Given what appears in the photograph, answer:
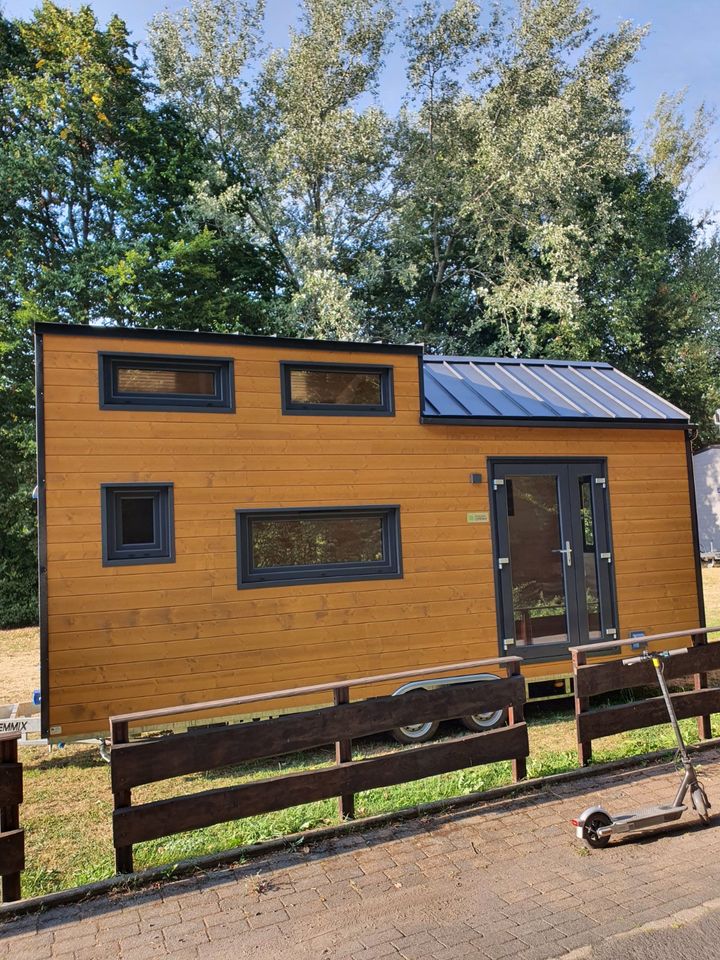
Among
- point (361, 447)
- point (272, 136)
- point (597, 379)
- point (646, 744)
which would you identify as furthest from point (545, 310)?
point (646, 744)

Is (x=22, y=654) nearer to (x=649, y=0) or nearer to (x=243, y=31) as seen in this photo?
(x=243, y=31)

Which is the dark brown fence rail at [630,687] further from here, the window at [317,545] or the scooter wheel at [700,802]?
the window at [317,545]

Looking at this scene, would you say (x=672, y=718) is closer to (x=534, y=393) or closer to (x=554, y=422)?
(x=554, y=422)

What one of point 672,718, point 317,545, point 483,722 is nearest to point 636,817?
point 672,718

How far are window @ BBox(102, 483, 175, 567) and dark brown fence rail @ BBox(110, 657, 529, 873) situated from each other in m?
2.12

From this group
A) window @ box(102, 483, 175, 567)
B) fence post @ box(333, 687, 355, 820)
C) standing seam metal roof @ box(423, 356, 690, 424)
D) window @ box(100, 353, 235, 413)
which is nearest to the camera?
fence post @ box(333, 687, 355, 820)

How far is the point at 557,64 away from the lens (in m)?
21.0

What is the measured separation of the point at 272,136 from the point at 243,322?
6.07 meters

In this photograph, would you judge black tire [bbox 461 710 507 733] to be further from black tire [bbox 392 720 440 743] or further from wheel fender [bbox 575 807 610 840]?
wheel fender [bbox 575 807 610 840]

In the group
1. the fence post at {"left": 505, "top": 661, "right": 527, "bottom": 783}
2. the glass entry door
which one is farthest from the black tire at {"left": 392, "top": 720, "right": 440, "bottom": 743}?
the fence post at {"left": 505, "top": 661, "right": 527, "bottom": 783}

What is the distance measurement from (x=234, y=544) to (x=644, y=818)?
12.9ft

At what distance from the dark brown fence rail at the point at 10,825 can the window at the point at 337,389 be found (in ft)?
13.0

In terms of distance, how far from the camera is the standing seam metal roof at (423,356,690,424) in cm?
778

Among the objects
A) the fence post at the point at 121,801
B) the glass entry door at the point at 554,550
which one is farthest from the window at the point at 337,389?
the fence post at the point at 121,801
